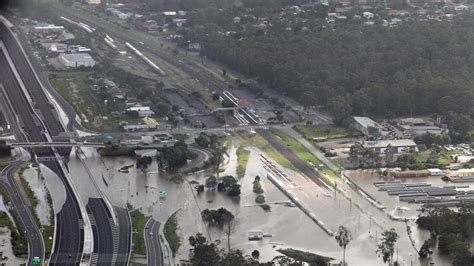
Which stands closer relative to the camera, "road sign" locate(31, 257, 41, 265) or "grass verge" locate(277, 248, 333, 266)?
"road sign" locate(31, 257, 41, 265)

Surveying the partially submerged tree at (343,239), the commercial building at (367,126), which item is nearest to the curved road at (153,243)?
the partially submerged tree at (343,239)

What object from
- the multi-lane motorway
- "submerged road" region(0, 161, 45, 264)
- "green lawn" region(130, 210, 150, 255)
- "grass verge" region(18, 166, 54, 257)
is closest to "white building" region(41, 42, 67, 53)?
the multi-lane motorway

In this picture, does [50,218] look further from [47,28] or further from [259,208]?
[47,28]

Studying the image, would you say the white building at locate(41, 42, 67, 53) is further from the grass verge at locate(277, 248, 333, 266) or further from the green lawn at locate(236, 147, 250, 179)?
the grass verge at locate(277, 248, 333, 266)

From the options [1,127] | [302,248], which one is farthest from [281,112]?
[302,248]

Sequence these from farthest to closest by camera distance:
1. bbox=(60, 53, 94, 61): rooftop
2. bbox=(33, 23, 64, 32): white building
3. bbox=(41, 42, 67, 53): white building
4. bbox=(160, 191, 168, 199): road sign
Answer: bbox=(33, 23, 64, 32): white building < bbox=(41, 42, 67, 53): white building < bbox=(60, 53, 94, 61): rooftop < bbox=(160, 191, 168, 199): road sign

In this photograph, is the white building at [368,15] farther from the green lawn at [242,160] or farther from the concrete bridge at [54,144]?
the concrete bridge at [54,144]
